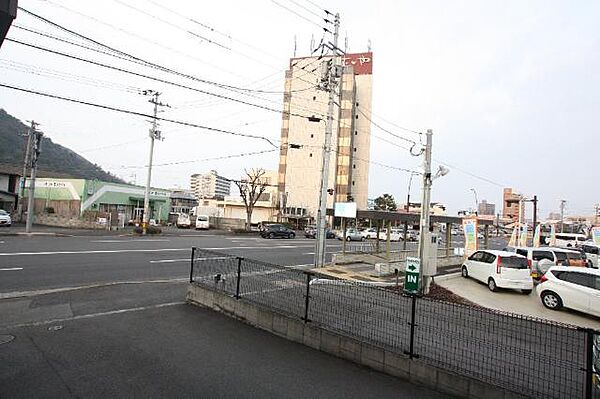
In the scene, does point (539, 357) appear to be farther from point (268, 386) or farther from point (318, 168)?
point (318, 168)

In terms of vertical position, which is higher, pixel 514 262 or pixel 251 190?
pixel 251 190

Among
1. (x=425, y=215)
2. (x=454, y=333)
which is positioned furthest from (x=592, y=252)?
(x=454, y=333)

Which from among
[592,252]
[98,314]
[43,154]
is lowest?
[98,314]

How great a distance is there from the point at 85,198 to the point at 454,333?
4527cm

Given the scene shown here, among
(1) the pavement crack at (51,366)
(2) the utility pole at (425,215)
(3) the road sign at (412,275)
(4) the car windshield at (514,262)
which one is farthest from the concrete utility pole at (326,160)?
A: (1) the pavement crack at (51,366)

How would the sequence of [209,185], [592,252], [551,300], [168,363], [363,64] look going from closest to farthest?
1. [168,363]
2. [551,300]
3. [592,252]
4. [363,64]
5. [209,185]

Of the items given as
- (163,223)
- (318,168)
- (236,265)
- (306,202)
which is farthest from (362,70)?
(236,265)

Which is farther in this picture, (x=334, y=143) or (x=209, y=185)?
(x=209, y=185)

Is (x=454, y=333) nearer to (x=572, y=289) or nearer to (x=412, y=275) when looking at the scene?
(x=412, y=275)

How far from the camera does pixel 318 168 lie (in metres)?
68.1

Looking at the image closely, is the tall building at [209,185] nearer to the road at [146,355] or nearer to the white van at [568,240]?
the white van at [568,240]

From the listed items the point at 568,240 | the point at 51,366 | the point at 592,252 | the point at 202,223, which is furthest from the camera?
the point at 202,223

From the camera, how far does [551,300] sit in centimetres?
1128

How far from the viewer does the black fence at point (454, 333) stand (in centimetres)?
473
